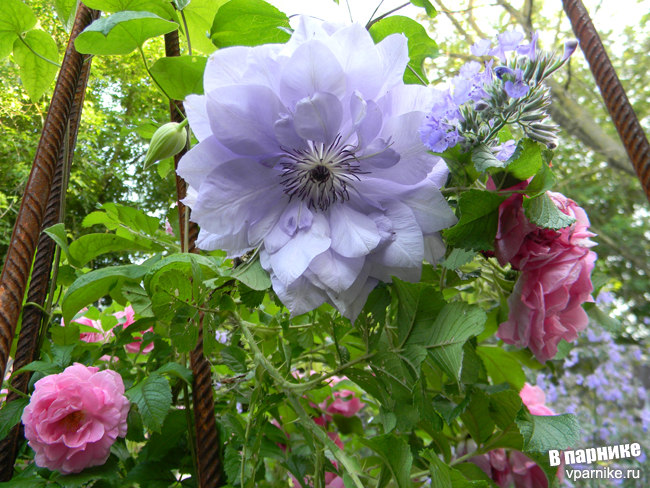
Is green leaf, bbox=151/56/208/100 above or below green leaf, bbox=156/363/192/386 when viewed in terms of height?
above

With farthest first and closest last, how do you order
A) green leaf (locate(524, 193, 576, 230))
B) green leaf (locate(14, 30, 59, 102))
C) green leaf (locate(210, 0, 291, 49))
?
green leaf (locate(14, 30, 59, 102))
green leaf (locate(210, 0, 291, 49))
green leaf (locate(524, 193, 576, 230))

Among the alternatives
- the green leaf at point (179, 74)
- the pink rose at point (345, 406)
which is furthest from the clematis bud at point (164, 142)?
the pink rose at point (345, 406)

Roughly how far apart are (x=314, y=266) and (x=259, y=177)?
0.06 metres

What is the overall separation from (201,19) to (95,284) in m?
0.25

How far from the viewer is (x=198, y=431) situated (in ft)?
0.92

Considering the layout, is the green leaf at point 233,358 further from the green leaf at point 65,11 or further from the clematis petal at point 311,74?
the green leaf at point 65,11

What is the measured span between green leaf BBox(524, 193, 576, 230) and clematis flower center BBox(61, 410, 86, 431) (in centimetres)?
32

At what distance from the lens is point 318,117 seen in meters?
0.20

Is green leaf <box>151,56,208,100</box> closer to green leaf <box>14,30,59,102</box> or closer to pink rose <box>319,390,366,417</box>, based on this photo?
green leaf <box>14,30,59,102</box>

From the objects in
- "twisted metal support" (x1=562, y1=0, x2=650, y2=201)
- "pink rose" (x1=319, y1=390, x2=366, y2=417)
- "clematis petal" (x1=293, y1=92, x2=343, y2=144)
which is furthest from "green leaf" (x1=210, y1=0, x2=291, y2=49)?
"pink rose" (x1=319, y1=390, x2=366, y2=417)

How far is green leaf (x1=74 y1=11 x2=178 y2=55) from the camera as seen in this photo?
0.90ft

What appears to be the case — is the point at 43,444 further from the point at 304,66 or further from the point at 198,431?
the point at 304,66

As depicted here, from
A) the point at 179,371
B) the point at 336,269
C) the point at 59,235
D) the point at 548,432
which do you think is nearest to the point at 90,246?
the point at 59,235

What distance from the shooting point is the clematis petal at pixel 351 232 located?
21 cm
